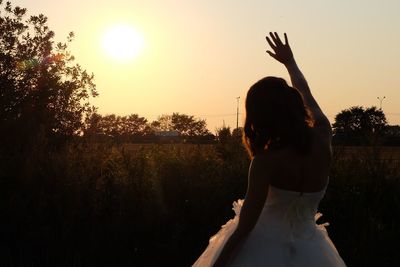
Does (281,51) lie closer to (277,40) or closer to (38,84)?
(277,40)

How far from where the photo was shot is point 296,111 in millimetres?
3117

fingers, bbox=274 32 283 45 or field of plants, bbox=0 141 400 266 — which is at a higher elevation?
fingers, bbox=274 32 283 45

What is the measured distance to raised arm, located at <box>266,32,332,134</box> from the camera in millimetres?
3516

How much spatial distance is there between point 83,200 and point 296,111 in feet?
18.3

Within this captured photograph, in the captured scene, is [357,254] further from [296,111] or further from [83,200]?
[296,111]

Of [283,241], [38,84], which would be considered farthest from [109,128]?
[283,241]

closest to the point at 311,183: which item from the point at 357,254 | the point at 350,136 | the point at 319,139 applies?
the point at 319,139

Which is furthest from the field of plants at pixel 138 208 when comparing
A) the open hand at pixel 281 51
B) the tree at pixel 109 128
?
the open hand at pixel 281 51

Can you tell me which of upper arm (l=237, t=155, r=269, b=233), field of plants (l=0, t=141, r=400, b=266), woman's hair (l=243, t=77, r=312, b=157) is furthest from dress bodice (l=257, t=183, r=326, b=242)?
field of plants (l=0, t=141, r=400, b=266)

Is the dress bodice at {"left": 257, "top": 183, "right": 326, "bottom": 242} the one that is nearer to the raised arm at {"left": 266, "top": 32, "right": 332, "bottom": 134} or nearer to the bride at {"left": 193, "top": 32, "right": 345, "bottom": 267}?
the bride at {"left": 193, "top": 32, "right": 345, "bottom": 267}

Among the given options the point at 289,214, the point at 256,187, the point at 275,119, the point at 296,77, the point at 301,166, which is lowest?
the point at 289,214

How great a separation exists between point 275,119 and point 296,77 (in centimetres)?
96

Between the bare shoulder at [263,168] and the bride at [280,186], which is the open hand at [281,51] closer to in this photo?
the bride at [280,186]

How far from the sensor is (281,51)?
412cm
